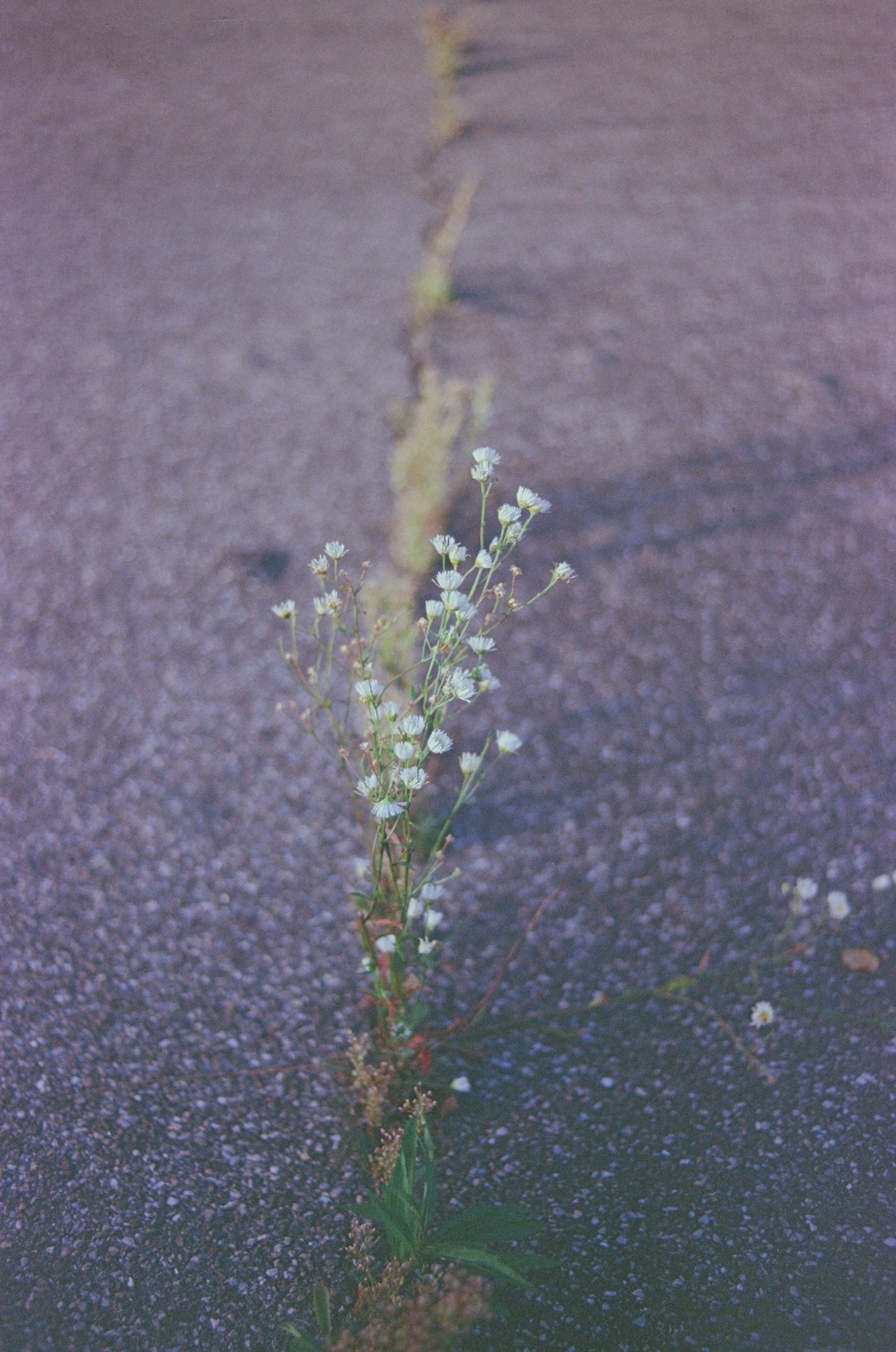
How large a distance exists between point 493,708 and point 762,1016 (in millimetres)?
1128

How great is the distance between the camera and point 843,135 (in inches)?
246

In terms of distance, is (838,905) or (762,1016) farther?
(838,905)

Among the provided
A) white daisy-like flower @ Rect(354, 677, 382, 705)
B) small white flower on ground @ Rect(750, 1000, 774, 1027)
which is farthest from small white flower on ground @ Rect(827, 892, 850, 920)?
white daisy-like flower @ Rect(354, 677, 382, 705)

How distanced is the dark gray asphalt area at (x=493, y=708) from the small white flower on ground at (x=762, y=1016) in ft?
0.12

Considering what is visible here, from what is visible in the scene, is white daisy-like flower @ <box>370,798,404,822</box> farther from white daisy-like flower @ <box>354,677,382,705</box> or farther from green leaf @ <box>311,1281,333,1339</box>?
green leaf @ <box>311,1281,333,1339</box>

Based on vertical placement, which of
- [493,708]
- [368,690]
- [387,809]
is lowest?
[493,708]

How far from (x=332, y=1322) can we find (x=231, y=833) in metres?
1.17

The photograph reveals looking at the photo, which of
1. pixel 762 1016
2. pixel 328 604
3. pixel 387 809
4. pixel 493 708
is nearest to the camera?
pixel 387 809

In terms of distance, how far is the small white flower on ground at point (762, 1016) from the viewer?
2.20 meters

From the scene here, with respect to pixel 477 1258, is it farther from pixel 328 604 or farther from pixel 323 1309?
pixel 328 604


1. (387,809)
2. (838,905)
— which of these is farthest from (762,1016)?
(387,809)

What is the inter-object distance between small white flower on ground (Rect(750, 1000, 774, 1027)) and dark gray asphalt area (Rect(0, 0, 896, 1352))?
4cm

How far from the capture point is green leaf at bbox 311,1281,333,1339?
5.32 feet

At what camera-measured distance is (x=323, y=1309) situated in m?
1.63
